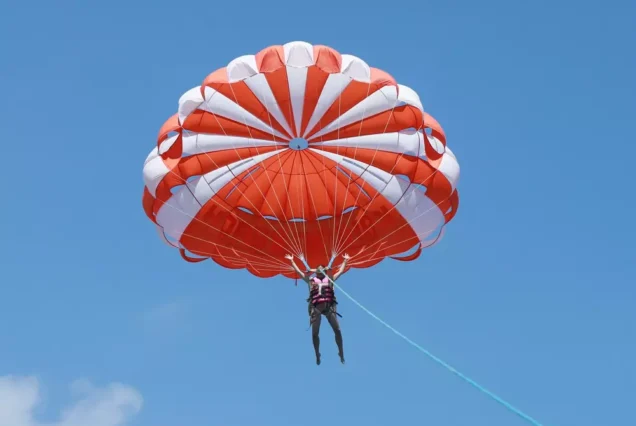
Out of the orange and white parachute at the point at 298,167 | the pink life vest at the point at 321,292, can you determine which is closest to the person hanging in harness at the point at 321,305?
the pink life vest at the point at 321,292

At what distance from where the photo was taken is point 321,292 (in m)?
12.5

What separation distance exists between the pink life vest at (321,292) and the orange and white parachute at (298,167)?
1000mm

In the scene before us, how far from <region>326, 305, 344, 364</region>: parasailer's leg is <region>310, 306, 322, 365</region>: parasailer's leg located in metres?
0.14

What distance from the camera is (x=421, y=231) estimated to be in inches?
583

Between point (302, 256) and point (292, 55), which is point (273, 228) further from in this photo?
point (292, 55)

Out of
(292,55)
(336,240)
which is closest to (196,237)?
(336,240)

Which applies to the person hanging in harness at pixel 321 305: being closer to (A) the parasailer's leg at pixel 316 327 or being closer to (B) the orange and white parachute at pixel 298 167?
(A) the parasailer's leg at pixel 316 327

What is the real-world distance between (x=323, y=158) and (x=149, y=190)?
2.71 metres

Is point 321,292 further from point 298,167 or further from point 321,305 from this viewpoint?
point 298,167

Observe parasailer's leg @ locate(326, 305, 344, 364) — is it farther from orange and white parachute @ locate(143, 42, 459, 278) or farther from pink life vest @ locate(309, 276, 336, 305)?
orange and white parachute @ locate(143, 42, 459, 278)

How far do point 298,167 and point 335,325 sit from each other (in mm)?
3295

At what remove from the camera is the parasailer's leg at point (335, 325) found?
12.5 m

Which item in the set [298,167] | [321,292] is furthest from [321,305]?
[298,167]

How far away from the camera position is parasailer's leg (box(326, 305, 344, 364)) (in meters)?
12.5
